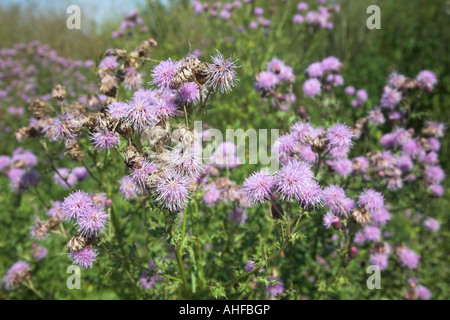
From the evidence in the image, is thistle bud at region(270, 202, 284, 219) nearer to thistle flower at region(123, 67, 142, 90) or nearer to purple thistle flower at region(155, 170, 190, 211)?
purple thistle flower at region(155, 170, 190, 211)

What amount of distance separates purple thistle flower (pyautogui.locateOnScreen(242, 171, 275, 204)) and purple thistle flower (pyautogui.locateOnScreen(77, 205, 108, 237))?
0.80m

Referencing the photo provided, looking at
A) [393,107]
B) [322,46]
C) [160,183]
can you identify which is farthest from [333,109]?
[322,46]

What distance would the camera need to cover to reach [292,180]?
5.41ft

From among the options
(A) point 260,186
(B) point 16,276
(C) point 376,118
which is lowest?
(B) point 16,276

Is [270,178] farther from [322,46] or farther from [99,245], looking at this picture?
[322,46]

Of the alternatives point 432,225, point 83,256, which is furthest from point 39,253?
point 432,225

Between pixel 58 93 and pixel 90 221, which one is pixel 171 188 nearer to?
pixel 90 221

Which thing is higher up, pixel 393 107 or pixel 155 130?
pixel 393 107

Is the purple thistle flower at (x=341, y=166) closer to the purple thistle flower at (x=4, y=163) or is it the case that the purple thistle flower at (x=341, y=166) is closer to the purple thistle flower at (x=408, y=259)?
the purple thistle flower at (x=408, y=259)

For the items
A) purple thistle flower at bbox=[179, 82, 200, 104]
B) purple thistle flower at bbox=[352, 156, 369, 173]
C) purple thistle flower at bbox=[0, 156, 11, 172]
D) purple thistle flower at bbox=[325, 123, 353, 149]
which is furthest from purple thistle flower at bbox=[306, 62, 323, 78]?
purple thistle flower at bbox=[0, 156, 11, 172]

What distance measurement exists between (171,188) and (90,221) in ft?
1.58

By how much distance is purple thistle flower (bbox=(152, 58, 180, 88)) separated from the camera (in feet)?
5.47

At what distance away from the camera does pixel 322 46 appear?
7.04m

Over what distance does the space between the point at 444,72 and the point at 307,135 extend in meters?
5.76
